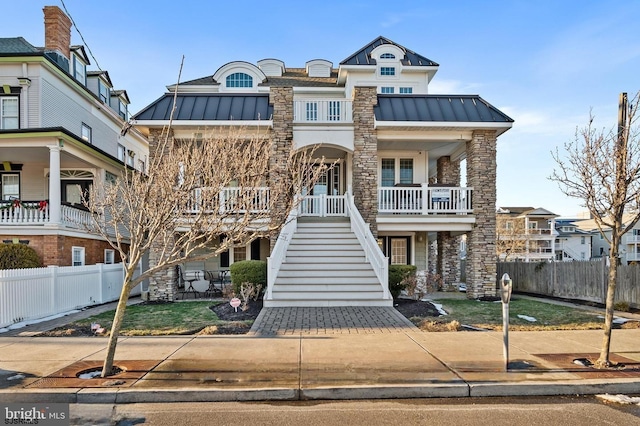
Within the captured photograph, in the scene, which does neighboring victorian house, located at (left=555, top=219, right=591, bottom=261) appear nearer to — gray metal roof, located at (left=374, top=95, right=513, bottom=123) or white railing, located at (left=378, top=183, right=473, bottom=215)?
gray metal roof, located at (left=374, top=95, right=513, bottom=123)

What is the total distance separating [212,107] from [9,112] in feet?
29.5

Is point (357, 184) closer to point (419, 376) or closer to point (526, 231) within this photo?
point (419, 376)

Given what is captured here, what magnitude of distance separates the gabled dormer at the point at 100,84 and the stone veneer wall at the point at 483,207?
18.5 metres

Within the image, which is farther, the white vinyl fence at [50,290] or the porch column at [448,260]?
the porch column at [448,260]

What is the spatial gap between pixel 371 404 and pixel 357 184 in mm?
10427

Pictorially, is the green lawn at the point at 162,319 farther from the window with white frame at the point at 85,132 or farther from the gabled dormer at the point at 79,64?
the gabled dormer at the point at 79,64

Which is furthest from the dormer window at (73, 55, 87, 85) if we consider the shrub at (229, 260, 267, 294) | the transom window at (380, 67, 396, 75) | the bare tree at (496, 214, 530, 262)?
the bare tree at (496, 214, 530, 262)

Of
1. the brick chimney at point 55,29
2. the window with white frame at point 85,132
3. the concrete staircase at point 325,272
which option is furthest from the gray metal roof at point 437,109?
the brick chimney at point 55,29

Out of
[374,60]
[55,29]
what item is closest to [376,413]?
[374,60]

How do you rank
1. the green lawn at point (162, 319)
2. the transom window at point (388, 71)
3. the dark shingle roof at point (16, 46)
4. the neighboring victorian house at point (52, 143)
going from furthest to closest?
→ the transom window at point (388, 71)
the dark shingle roof at point (16, 46)
the neighboring victorian house at point (52, 143)
the green lawn at point (162, 319)

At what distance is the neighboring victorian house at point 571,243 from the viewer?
5516 cm

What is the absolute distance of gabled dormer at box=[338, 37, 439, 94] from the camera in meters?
19.6

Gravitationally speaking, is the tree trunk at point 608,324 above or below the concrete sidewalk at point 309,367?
above

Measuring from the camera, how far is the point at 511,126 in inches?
562
